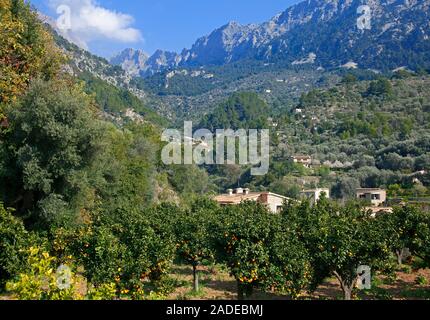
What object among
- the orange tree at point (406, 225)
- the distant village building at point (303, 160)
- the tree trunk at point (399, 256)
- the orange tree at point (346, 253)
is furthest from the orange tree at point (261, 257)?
the distant village building at point (303, 160)

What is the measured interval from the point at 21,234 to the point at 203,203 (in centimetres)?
2382

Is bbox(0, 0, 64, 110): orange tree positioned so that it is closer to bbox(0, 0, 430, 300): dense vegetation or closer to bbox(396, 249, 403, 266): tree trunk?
bbox(0, 0, 430, 300): dense vegetation

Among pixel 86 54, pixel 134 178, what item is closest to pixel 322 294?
pixel 134 178

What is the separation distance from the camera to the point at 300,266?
556 inches

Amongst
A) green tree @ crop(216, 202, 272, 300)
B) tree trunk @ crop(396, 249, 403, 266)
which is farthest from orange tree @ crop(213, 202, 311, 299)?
tree trunk @ crop(396, 249, 403, 266)

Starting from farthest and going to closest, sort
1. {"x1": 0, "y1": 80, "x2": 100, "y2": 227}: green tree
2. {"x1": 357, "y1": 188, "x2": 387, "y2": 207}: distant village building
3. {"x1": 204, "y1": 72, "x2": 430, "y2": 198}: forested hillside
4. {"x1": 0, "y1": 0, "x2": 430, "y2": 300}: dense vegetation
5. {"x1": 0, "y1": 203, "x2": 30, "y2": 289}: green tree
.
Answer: {"x1": 204, "y1": 72, "x2": 430, "y2": 198}: forested hillside < {"x1": 357, "y1": 188, "x2": 387, "y2": 207}: distant village building < {"x1": 0, "y1": 80, "x2": 100, "y2": 227}: green tree < {"x1": 0, "y1": 203, "x2": 30, "y2": 289}: green tree < {"x1": 0, "y1": 0, "x2": 430, "y2": 300}: dense vegetation

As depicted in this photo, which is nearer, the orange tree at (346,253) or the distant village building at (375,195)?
the orange tree at (346,253)

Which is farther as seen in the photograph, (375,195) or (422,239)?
(375,195)

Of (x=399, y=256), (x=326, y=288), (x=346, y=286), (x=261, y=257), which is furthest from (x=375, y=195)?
(x=261, y=257)

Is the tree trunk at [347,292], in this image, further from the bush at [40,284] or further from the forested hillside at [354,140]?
the forested hillside at [354,140]

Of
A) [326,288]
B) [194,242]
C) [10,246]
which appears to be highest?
[10,246]

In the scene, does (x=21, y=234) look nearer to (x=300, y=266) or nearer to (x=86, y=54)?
(x=300, y=266)

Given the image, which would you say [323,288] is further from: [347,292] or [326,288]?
[347,292]

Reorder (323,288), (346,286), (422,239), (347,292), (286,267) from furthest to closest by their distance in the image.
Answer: (422,239), (323,288), (346,286), (347,292), (286,267)
